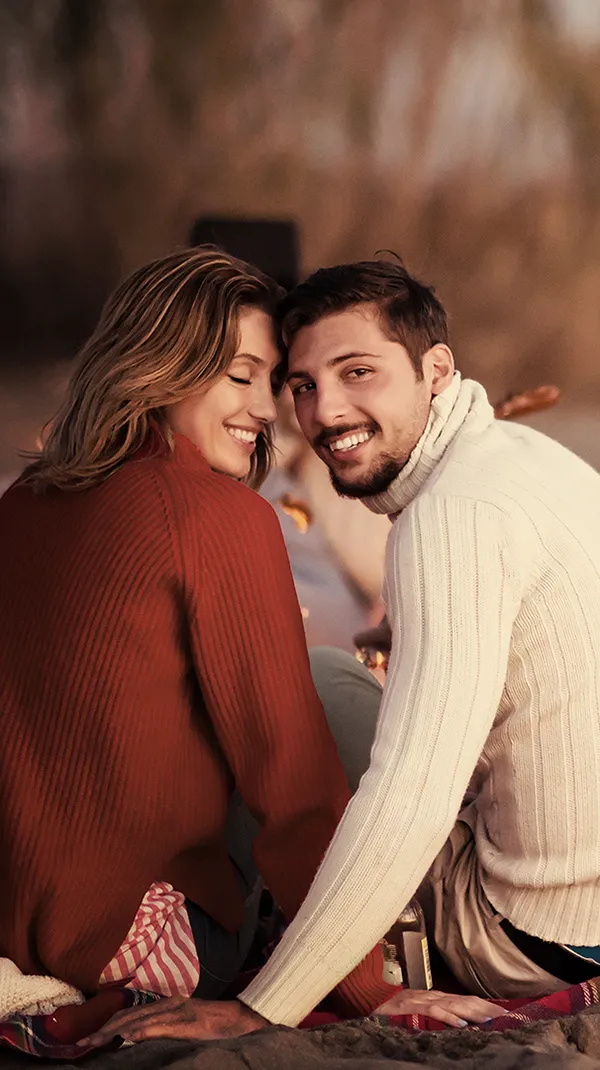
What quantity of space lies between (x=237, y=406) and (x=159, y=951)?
2.27 feet

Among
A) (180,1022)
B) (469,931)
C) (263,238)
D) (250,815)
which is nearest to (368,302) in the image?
(250,815)

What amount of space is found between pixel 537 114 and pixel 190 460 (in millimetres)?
2504

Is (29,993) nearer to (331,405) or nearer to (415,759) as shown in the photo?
(415,759)

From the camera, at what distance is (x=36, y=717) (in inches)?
53.7

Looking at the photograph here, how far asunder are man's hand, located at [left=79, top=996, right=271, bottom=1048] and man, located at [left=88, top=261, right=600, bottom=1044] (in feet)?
0.08

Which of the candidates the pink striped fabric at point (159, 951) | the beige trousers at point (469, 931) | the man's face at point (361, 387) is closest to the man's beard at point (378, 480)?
the man's face at point (361, 387)

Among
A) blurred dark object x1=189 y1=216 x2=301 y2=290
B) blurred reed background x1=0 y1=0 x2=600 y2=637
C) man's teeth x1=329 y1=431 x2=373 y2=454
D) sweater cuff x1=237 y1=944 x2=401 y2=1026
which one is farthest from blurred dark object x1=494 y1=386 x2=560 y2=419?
sweater cuff x1=237 y1=944 x2=401 y2=1026

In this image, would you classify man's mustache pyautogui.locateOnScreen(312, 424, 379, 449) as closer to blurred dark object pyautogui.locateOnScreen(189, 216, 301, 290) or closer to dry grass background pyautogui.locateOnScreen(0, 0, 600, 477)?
blurred dark object pyautogui.locateOnScreen(189, 216, 301, 290)

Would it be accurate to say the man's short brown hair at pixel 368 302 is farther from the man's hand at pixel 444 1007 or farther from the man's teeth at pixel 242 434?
the man's hand at pixel 444 1007

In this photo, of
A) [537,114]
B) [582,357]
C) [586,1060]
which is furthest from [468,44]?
[586,1060]

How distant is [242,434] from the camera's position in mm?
1656

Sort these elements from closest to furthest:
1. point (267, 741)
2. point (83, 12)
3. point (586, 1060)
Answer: point (586, 1060) → point (267, 741) → point (83, 12)

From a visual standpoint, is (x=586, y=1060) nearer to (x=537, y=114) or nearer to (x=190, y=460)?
(x=190, y=460)

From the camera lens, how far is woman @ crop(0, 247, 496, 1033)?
1.33 meters
